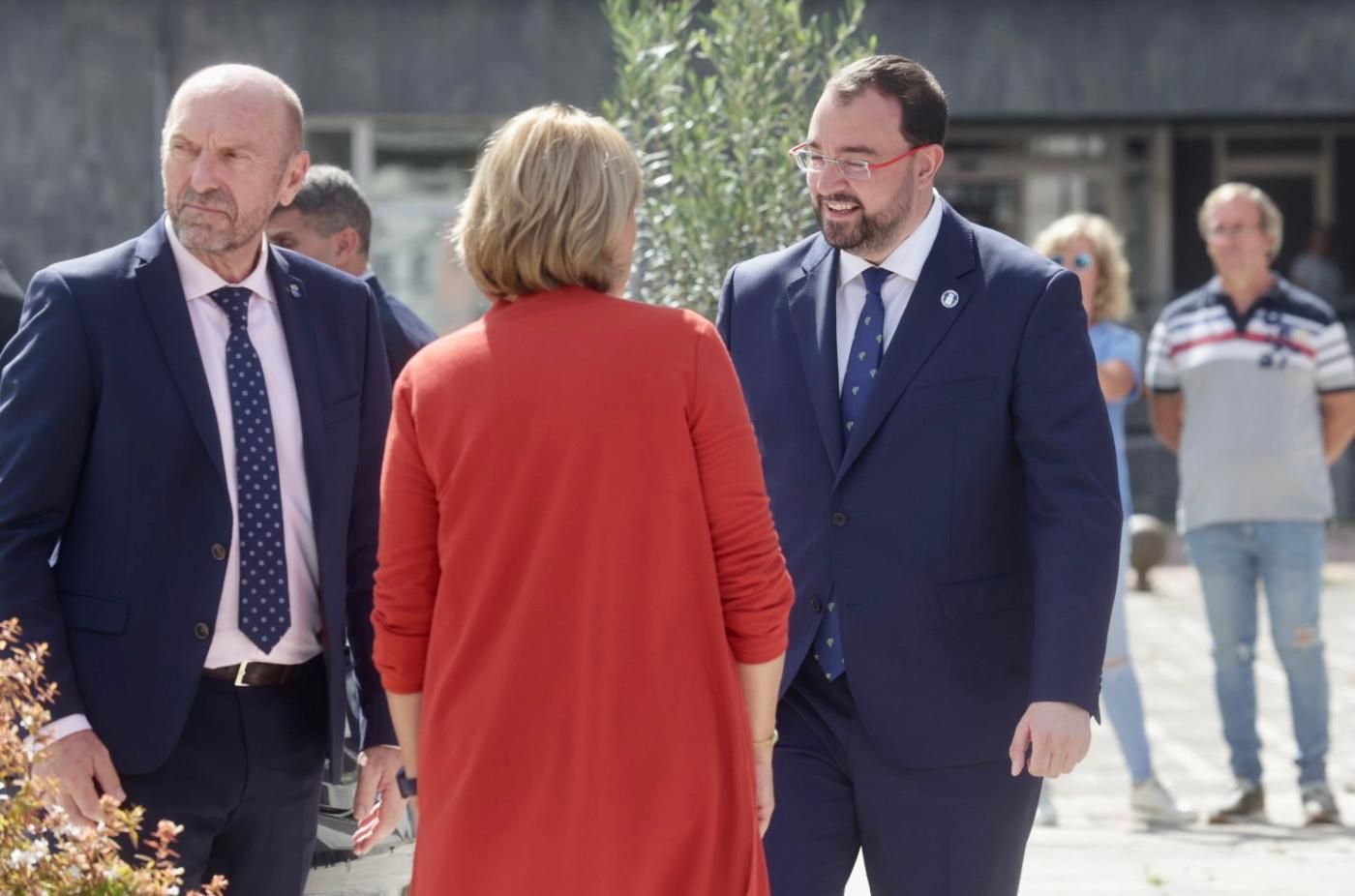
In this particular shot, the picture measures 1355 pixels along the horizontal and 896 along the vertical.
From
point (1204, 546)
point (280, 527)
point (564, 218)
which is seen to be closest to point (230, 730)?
point (280, 527)

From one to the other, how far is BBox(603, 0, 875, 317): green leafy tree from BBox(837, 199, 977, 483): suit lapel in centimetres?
203

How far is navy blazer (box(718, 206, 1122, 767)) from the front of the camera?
3.58 metres

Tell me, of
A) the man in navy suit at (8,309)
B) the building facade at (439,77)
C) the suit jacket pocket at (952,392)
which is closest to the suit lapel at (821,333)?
the suit jacket pocket at (952,392)

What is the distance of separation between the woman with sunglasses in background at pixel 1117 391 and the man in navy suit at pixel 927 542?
3351mm

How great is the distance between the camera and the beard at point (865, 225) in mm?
3742

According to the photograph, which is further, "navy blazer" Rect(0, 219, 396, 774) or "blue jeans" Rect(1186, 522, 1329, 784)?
"blue jeans" Rect(1186, 522, 1329, 784)

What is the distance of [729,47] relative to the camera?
5.92 m

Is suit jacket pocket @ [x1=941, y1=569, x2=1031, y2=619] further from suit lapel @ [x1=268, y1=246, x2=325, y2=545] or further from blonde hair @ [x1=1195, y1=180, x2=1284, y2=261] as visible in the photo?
blonde hair @ [x1=1195, y1=180, x2=1284, y2=261]

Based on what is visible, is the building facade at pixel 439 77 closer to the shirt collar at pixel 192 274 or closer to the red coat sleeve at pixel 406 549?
the shirt collar at pixel 192 274

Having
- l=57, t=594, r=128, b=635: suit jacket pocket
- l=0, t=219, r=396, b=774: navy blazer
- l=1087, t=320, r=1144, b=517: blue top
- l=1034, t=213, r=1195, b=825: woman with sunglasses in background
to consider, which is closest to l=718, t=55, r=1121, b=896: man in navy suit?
l=0, t=219, r=396, b=774: navy blazer

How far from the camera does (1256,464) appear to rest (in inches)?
281

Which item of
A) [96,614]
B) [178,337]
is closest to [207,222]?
[178,337]

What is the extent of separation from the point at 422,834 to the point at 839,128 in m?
1.56

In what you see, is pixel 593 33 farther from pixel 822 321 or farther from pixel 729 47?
pixel 822 321
